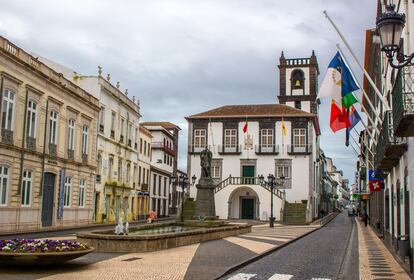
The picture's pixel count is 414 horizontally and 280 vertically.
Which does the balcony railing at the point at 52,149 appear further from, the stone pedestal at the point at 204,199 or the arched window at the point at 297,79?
the arched window at the point at 297,79

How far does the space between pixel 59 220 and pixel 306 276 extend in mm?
23494

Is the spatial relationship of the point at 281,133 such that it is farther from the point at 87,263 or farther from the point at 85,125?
the point at 87,263

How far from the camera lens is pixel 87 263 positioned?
13.3m

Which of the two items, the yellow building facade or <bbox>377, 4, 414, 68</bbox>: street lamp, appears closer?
<bbox>377, 4, 414, 68</bbox>: street lamp

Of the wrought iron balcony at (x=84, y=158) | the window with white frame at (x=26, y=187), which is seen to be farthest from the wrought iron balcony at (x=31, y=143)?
the wrought iron balcony at (x=84, y=158)

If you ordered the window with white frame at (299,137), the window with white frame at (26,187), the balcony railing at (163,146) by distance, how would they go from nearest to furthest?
the window with white frame at (26,187), the window with white frame at (299,137), the balcony railing at (163,146)

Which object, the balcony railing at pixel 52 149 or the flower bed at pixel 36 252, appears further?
the balcony railing at pixel 52 149

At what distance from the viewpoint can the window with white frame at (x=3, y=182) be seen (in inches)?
1015

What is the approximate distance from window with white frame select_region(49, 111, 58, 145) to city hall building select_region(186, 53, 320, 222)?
2205 cm

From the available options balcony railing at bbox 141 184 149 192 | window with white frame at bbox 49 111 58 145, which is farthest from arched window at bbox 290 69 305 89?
window with white frame at bbox 49 111 58 145

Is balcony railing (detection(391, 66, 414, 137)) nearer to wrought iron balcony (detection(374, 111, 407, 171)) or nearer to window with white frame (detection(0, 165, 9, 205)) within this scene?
wrought iron balcony (detection(374, 111, 407, 171))

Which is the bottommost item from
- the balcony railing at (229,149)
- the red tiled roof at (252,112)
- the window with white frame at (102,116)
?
the balcony railing at (229,149)

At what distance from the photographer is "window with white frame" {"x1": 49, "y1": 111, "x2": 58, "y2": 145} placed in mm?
31250

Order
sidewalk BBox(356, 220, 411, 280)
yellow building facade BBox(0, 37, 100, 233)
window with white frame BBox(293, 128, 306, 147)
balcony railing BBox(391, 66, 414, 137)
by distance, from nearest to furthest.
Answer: balcony railing BBox(391, 66, 414, 137), sidewalk BBox(356, 220, 411, 280), yellow building facade BBox(0, 37, 100, 233), window with white frame BBox(293, 128, 306, 147)
